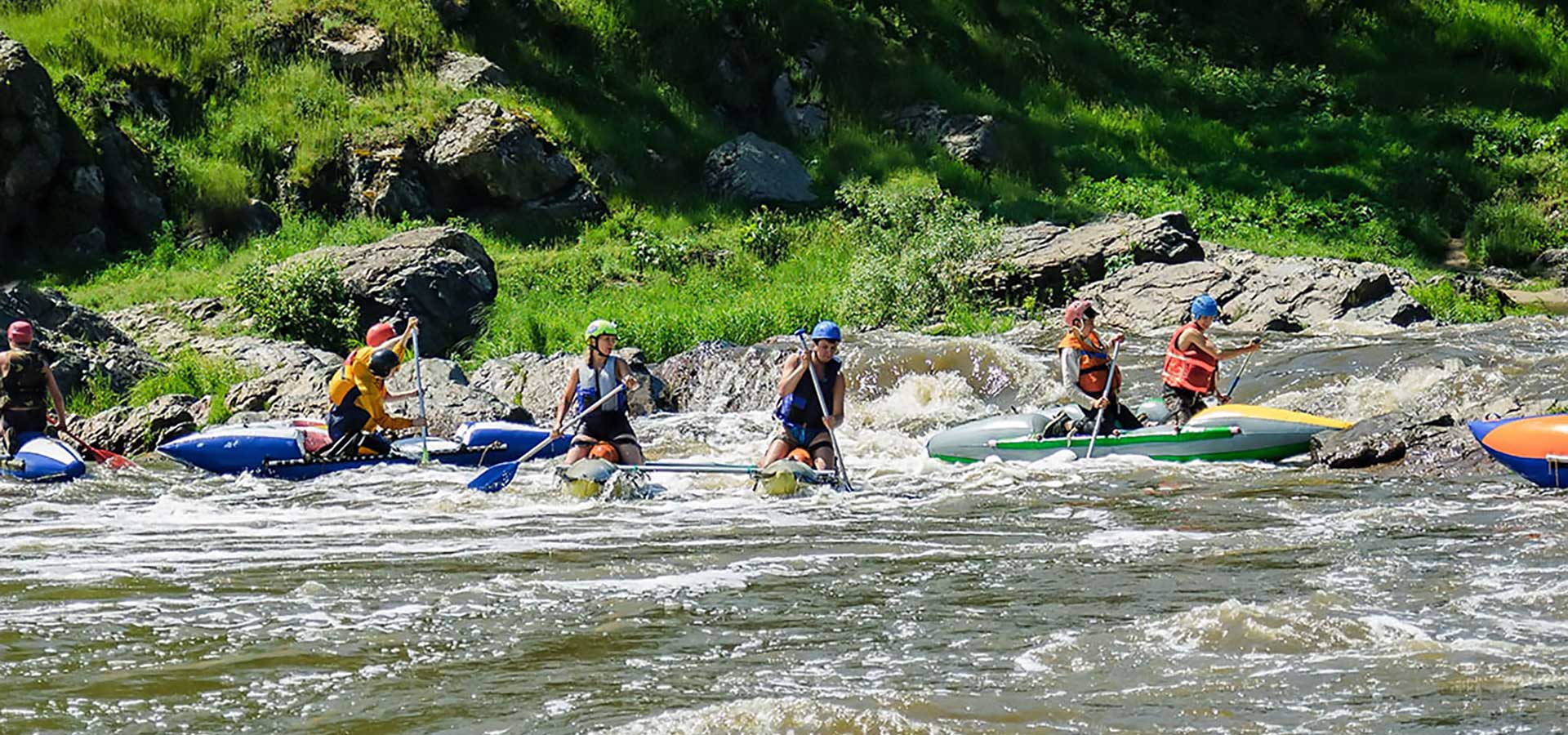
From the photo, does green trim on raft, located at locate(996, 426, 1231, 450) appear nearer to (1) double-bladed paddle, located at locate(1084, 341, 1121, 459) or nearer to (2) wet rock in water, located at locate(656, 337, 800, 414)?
(1) double-bladed paddle, located at locate(1084, 341, 1121, 459)

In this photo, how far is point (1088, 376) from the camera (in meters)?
11.9

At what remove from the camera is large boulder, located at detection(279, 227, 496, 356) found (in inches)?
740

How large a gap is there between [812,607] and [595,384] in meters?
4.43

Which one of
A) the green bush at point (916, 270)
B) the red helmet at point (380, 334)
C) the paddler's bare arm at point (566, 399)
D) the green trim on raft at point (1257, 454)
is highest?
the paddler's bare arm at point (566, 399)

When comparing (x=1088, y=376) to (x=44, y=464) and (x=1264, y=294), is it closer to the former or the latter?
(x=1264, y=294)

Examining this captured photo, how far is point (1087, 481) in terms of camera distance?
10500mm

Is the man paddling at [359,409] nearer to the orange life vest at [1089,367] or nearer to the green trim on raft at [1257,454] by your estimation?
the orange life vest at [1089,367]

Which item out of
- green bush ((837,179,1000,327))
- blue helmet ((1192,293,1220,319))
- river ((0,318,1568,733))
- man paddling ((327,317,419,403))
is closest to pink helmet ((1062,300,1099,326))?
blue helmet ((1192,293,1220,319))

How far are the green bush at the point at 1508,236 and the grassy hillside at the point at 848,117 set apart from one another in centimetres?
5

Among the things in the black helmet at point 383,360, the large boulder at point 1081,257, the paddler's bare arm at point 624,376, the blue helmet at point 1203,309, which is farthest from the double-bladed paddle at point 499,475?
the large boulder at point 1081,257

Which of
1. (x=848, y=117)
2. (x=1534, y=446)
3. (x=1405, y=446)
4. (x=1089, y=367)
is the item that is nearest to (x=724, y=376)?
(x=1089, y=367)

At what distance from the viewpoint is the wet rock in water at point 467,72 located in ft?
87.2

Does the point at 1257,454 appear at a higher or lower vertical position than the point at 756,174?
higher

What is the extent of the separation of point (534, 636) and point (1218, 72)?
29.3 m
